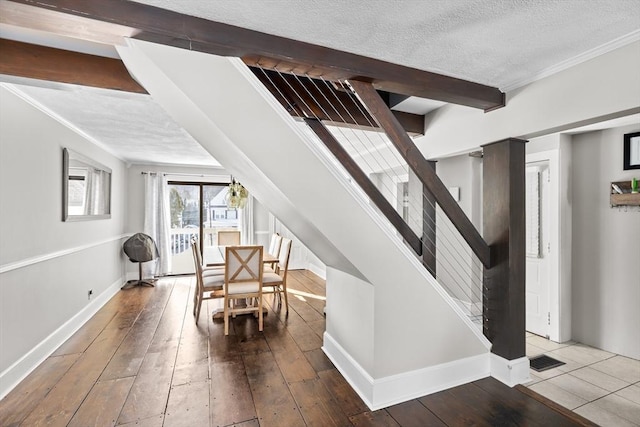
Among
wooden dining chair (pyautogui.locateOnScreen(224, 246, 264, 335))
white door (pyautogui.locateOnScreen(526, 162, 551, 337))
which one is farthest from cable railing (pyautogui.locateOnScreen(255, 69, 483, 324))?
wooden dining chair (pyautogui.locateOnScreen(224, 246, 264, 335))

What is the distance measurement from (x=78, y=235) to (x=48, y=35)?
8.28 feet

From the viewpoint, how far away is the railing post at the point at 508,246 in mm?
2355

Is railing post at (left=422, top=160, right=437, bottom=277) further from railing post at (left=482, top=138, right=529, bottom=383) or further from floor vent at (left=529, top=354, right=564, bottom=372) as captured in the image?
floor vent at (left=529, top=354, right=564, bottom=372)

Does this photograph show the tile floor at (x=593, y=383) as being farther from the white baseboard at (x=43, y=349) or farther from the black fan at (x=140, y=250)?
the black fan at (x=140, y=250)

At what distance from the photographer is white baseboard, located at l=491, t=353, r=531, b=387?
235 centimetres

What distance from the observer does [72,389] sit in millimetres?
2260

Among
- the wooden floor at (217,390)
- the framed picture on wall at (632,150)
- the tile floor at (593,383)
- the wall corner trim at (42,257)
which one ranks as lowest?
the tile floor at (593,383)

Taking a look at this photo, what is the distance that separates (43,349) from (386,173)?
12.6 ft

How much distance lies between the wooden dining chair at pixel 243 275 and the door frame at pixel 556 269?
3.02 metres

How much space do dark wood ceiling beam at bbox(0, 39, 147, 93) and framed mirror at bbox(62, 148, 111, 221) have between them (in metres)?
1.66

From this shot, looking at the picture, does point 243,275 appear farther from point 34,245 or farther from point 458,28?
point 458,28

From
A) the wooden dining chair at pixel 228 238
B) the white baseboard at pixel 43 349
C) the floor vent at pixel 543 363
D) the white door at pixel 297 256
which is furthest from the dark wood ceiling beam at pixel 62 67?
the white door at pixel 297 256

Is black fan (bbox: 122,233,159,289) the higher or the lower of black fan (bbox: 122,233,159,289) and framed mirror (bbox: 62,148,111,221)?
the lower

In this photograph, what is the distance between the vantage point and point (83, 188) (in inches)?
146
